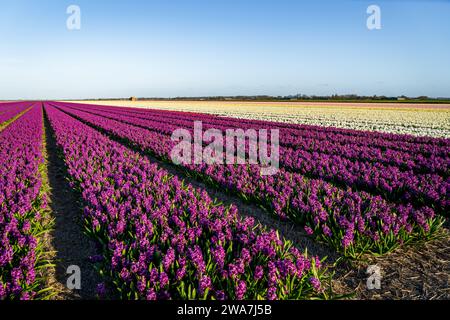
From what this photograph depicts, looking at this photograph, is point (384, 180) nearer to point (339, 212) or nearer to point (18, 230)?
point (339, 212)

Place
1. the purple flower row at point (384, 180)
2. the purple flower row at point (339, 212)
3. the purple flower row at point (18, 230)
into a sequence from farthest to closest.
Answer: the purple flower row at point (384, 180) → the purple flower row at point (339, 212) → the purple flower row at point (18, 230)

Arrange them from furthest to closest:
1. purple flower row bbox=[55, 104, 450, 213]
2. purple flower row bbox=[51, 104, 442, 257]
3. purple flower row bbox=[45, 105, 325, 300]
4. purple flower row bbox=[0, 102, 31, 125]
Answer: purple flower row bbox=[0, 102, 31, 125] → purple flower row bbox=[55, 104, 450, 213] → purple flower row bbox=[51, 104, 442, 257] → purple flower row bbox=[45, 105, 325, 300]

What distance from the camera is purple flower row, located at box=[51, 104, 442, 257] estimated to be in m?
4.74

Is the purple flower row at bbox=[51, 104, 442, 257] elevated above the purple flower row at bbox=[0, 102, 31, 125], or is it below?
below

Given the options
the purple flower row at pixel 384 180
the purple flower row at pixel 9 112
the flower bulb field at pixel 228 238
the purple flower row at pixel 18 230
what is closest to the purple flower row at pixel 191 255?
the flower bulb field at pixel 228 238

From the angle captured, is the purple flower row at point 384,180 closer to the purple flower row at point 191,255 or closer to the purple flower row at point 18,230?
the purple flower row at point 191,255

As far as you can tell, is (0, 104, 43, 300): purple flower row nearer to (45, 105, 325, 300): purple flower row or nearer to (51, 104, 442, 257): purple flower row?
(45, 105, 325, 300): purple flower row

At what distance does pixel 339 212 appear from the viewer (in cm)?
545

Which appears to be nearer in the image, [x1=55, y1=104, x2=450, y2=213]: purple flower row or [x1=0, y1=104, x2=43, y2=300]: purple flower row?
[x1=0, y1=104, x2=43, y2=300]: purple flower row

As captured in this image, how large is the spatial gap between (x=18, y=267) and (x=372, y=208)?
5.98m

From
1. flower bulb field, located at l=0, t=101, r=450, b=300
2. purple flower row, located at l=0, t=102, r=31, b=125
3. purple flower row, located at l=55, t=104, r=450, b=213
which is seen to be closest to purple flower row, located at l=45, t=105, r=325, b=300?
flower bulb field, located at l=0, t=101, r=450, b=300

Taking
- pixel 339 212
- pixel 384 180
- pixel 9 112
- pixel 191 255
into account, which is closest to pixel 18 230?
pixel 191 255

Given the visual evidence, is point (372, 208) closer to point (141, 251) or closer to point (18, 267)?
point (141, 251)

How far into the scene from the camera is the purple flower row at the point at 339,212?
474cm
